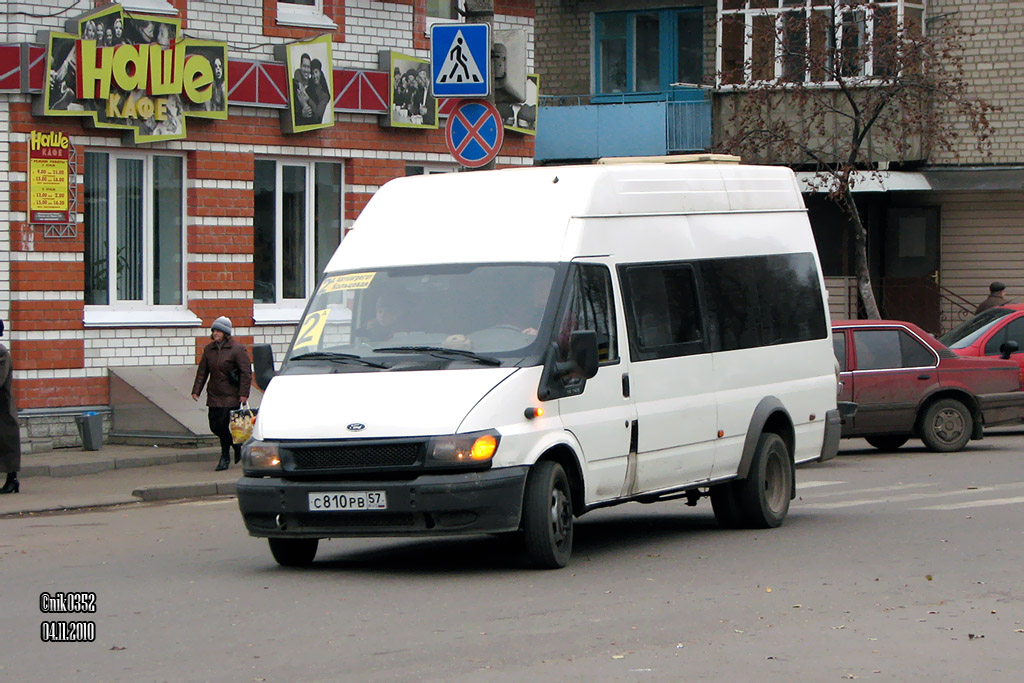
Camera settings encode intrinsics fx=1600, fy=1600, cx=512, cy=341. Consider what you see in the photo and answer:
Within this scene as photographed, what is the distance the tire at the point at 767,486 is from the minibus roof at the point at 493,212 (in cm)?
202

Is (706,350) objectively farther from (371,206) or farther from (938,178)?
(938,178)

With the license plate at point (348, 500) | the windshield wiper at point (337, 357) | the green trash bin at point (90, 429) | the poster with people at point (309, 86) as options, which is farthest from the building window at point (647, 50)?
the license plate at point (348, 500)

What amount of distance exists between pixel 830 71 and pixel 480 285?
18.5 metres

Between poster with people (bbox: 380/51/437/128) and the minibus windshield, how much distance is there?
11.8m

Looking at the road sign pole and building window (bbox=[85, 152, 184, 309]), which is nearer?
the road sign pole

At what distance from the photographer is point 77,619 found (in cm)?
820

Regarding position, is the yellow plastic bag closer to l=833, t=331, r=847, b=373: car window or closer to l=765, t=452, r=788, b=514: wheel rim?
l=765, t=452, r=788, b=514: wheel rim

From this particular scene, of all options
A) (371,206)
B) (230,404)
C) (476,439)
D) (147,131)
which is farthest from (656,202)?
(147,131)

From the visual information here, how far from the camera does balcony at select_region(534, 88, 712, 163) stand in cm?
3155

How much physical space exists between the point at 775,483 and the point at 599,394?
2.61m

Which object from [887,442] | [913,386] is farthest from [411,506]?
[887,442]

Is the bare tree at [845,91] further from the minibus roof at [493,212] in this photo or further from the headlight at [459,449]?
the headlight at [459,449]

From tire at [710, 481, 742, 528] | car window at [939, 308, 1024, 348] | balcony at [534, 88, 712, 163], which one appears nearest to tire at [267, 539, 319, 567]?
tire at [710, 481, 742, 528]

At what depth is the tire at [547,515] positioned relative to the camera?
938 cm
